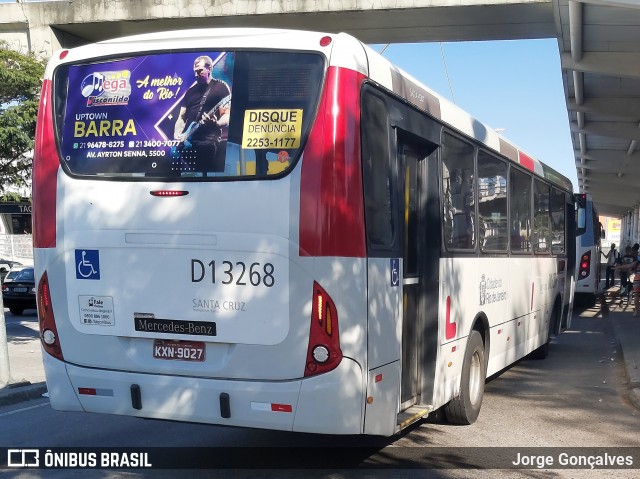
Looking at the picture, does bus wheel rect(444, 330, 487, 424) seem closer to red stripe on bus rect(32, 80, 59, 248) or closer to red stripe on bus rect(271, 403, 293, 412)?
red stripe on bus rect(271, 403, 293, 412)

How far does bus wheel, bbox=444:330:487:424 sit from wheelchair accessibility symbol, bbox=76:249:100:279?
3.98 m

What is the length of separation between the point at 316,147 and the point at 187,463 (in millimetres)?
3157

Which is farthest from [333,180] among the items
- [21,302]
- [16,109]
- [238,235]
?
[21,302]

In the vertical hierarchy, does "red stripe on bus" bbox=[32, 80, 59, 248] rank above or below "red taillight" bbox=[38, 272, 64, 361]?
above

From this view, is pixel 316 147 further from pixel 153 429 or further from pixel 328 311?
pixel 153 429

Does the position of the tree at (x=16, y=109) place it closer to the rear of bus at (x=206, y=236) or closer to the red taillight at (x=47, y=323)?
the rear of bus at (x=206, y=236)

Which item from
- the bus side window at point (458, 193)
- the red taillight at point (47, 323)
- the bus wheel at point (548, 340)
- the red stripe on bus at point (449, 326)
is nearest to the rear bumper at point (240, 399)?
the red taillight at point (47, 323)

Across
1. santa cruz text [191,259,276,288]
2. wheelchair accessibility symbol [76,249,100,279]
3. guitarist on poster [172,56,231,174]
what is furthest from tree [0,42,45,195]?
santa cruz text [191,259,276,288]

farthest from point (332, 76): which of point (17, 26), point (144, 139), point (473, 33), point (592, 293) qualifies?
Answer: point (592, 293)

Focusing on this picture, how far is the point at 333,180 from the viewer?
5586 mm

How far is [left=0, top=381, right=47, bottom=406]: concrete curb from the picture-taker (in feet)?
32.3

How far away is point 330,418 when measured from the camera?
5.59 m

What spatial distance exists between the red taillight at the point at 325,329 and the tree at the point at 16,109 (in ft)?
28.3

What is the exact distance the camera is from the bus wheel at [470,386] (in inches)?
322
